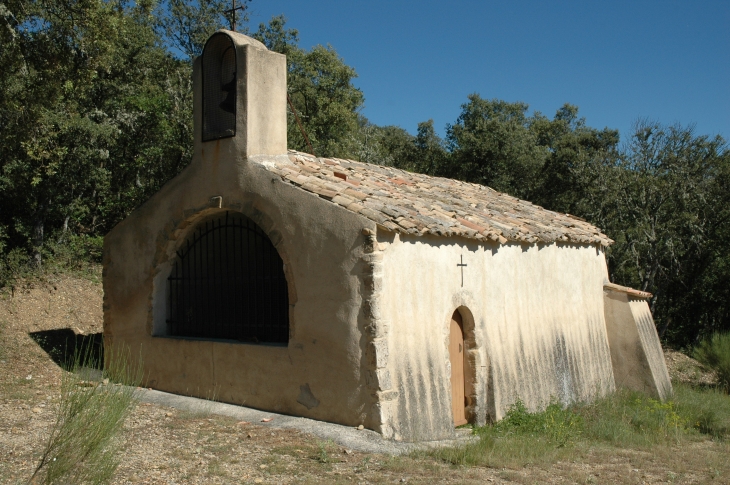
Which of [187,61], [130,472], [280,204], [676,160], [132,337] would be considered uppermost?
[187,61]

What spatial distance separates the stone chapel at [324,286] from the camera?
7.57 m

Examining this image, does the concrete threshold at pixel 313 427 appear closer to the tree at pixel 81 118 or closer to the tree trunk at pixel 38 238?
the tree at pixel 81 118

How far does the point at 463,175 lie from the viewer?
23047mm

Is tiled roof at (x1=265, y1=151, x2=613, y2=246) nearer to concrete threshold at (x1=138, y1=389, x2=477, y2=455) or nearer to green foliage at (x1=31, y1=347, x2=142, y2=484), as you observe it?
concrete threshold at (x1=138, y1=389, x2=477, y2=455)

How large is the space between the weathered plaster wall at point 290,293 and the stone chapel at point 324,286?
0.06 feet

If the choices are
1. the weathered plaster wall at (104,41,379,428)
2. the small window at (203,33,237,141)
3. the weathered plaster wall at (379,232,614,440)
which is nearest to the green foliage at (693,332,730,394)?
the weathered plaster wall at (379,232,614,440)

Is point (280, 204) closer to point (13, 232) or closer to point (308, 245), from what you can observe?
point (308, 245)

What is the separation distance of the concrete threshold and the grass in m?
0.36

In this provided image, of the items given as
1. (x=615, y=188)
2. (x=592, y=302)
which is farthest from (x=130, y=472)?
(x=615, y=188)

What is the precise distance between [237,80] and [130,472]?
5.24 m

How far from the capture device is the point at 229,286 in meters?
9.34

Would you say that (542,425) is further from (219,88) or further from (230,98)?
(219,88)

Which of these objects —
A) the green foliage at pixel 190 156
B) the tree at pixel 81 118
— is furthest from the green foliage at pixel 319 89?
the tree at pixel 81 118

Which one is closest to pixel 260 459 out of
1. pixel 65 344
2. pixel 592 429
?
pixel 592 429
